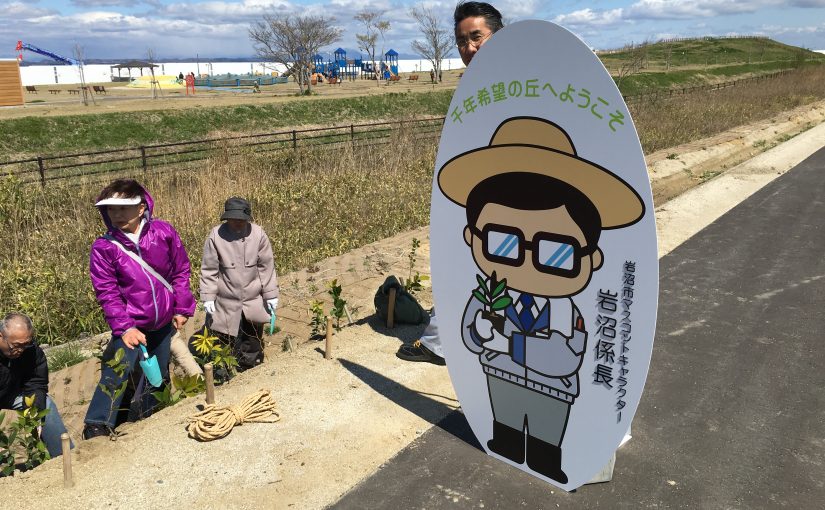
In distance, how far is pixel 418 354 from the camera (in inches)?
190

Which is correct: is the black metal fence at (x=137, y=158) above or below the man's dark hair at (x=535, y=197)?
below

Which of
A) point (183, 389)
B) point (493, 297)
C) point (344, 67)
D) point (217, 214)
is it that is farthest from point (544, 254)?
point (344, 67)

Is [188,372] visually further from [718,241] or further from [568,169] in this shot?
[718,241]

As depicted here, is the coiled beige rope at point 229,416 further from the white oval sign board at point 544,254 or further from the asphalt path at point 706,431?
the white oval sign board at point 544,254

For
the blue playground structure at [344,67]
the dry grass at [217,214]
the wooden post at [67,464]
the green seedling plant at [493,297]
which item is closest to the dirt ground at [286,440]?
the wooden post at [67,464]

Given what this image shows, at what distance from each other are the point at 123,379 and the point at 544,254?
2.95 m

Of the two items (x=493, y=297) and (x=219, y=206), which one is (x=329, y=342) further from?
(x=219, y=206)

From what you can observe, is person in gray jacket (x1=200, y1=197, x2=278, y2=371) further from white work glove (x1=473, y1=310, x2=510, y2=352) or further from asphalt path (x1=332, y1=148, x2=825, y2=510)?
white work glove (x1=473, y1=310, x2=510, y2=352)

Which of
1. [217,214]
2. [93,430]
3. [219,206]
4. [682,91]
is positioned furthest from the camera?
[682,91]

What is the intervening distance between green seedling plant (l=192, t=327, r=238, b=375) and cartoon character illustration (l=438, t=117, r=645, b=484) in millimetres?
2180

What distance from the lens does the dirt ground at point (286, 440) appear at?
10.6 feet

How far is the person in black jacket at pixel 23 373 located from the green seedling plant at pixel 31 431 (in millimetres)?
83

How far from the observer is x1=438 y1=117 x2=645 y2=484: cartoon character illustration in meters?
2.69

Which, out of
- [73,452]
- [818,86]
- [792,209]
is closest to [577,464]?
[73,452]
